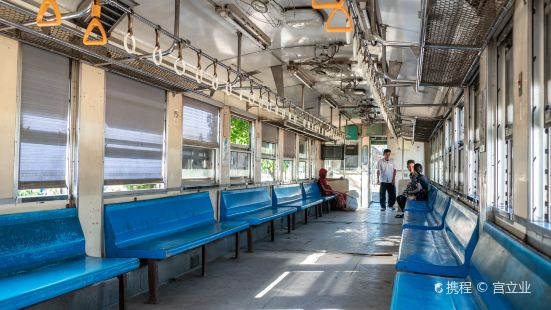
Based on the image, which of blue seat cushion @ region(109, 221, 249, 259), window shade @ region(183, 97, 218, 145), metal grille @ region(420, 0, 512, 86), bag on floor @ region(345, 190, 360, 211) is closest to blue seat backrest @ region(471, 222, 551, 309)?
metal grille @ region(420, 0, 512, 86)

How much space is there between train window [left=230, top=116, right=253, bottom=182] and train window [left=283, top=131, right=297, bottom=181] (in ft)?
8.11

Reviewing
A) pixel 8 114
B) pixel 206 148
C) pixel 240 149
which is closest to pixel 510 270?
pixel 8 114

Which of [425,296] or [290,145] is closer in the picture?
[425,296]

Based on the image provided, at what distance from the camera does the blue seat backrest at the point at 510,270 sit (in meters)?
1.82

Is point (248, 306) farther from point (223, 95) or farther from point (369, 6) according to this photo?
point (223, 95)

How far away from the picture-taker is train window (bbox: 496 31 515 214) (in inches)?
136

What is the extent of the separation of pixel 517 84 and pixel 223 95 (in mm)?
4596

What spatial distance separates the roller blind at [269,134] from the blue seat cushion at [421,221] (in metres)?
3.22

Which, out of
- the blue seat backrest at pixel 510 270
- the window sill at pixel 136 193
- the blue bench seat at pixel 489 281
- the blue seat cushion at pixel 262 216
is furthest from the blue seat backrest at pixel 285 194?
the blue seat backrest at pixel 510 270

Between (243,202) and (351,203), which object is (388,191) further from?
(243,202)

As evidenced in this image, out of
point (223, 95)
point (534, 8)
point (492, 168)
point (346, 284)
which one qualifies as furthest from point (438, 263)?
point (223, 95)

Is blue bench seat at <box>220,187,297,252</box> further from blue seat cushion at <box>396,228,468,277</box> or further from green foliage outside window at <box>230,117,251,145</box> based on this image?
blue seat cushion at <box>396,228,468,277</box>

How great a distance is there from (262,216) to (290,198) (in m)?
2.85

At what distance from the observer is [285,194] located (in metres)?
8.98
